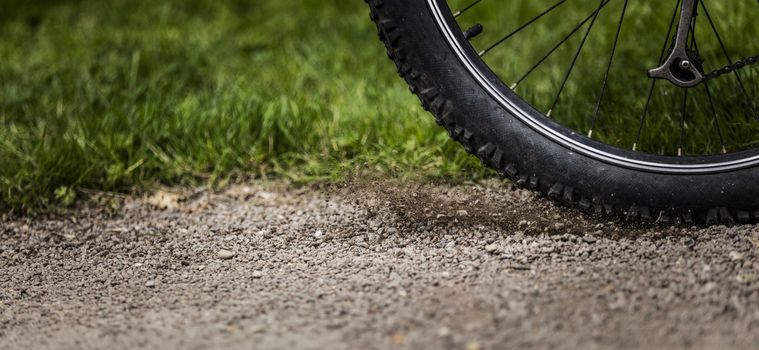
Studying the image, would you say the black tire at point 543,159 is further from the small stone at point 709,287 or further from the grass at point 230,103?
the grass at point 230,103

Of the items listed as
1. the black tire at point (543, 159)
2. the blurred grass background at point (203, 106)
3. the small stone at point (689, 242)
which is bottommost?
the blurred grass background at point (203, 106)

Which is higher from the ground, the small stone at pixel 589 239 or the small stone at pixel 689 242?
the small stone at pixel 689 242

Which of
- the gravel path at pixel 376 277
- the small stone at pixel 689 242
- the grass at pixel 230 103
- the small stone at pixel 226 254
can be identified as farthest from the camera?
the grass at pixel 230 103

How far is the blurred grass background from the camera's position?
3029mm

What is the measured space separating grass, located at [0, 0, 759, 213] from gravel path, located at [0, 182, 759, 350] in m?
0.21

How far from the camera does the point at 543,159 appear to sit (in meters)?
2.36

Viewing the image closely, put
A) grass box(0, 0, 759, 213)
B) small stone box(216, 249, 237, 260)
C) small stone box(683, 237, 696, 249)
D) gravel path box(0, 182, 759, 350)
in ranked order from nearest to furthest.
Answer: gravel path box(0, 182, 759, 350)
small stone box(683, 237, 696, 249)
small stone box(216, 249, 237, 260)
grass box(0, 0, 759, 213)

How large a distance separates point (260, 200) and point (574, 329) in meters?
1.33

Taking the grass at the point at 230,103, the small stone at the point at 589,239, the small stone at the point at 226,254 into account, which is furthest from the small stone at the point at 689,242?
the small stone at the point at 226,254

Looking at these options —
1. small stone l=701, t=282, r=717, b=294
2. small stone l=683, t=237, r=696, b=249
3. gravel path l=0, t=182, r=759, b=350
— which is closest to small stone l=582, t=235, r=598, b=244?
gravel path l=0, t=182, r=759, b=350

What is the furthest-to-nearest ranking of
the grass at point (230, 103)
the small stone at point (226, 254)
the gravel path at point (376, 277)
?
the grass at point (230, 103), the small stone at point (226, 254), the gravel path at point (376, 277)

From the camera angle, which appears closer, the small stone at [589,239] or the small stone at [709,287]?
the small stone at [709,287]

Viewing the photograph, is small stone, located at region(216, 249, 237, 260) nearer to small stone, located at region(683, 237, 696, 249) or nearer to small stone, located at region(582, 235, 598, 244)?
small stone, located at region(582, 235, 598, 244)

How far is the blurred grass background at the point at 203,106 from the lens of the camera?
3.03 meters
